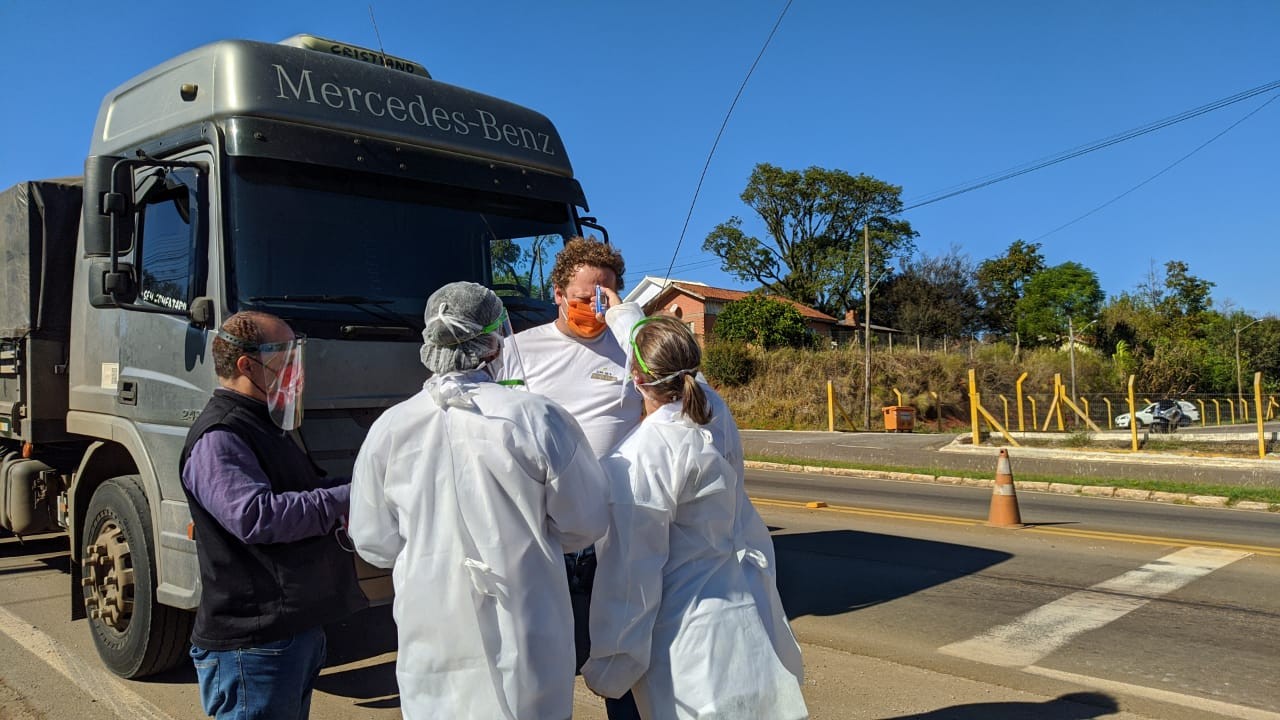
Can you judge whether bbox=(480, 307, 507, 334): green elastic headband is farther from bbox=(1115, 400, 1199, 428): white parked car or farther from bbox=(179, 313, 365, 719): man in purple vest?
bbox=(1115, 400, 1199, 428): white parked car

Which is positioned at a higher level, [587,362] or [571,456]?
[587,362]

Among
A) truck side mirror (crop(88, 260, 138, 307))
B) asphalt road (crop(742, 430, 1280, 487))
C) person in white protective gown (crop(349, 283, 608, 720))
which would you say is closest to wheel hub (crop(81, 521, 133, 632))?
truck side mirror (crop(88, 260, 138, 307))

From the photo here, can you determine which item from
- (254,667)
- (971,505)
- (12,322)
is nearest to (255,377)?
(254,667)

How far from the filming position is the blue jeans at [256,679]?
2906 millimetres

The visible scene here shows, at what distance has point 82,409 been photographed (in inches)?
232

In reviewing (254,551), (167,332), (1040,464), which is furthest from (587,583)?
(1040,464)

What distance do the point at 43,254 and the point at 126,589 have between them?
8.15 ft

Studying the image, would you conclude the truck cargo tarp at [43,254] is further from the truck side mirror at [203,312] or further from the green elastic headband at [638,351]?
the green elastic headband at [638,351]

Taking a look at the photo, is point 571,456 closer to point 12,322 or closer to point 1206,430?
point 12,322

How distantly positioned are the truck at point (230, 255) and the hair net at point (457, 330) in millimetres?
2020

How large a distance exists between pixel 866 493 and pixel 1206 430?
15.4 metres

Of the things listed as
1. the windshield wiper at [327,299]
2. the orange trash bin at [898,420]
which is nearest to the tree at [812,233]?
the orange trash bin at [898,420]

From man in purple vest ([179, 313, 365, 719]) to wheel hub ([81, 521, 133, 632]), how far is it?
8.81ft

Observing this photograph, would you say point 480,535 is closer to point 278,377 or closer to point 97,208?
point 278,377
